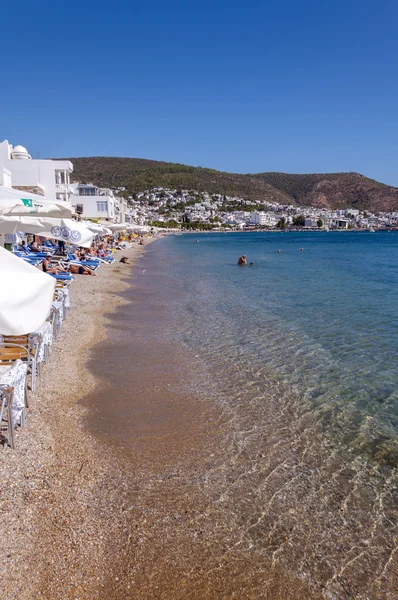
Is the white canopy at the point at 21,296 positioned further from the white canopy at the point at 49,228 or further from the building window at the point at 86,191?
the building window at the point at 86,191

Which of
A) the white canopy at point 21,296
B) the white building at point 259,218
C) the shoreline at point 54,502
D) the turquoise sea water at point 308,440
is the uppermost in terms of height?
the white canopy at point 21,296

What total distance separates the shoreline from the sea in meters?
0.65

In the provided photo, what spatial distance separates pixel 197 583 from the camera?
3.71 meters

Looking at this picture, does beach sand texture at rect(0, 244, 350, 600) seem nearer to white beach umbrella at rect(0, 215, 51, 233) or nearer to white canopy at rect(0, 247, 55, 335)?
white canopy at rect(0, 247, 55, 335)

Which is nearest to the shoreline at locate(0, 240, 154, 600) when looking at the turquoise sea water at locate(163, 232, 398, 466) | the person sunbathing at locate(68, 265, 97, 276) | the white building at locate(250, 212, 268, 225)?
the turquoise sea water at locate(163, 232, 398, 466)

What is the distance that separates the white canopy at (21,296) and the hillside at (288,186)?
575ft

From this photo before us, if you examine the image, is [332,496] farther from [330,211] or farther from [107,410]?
[330,211]

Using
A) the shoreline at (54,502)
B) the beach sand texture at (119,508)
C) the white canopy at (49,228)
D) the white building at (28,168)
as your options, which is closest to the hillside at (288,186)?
the white building at (28,168)

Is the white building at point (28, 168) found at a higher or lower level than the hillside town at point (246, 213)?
higher

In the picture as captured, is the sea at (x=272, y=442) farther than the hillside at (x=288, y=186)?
No

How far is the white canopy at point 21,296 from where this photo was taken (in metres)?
3.84

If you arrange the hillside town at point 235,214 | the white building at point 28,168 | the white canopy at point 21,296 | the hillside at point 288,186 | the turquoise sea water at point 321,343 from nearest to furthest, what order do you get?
the white canopy at point 21,296, the turquoise sea water at point 321,343, the white building at point 28,168, the hillside town at point 235,214, the hillside at point 288,186

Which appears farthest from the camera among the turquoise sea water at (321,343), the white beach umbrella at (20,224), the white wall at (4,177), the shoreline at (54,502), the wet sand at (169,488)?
the white wall at (4,177)

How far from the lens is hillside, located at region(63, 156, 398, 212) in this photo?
18338cm
